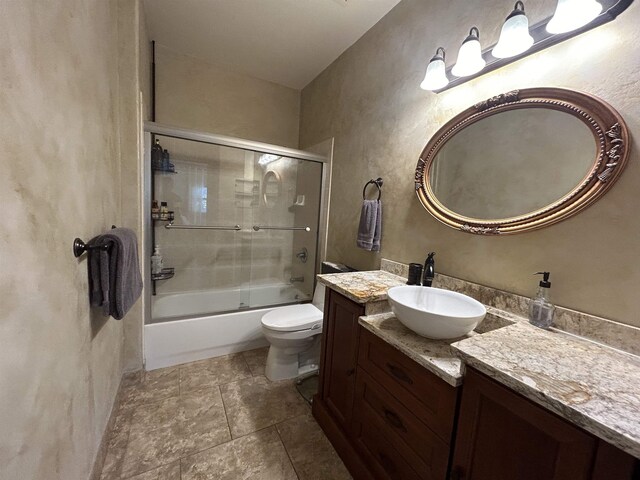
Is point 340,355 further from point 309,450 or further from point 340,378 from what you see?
point 309,450

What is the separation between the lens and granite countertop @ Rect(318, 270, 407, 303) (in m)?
1.16

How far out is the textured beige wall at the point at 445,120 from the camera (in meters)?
0.83

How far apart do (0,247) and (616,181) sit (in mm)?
1712

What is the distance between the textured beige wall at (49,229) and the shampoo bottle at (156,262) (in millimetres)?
855

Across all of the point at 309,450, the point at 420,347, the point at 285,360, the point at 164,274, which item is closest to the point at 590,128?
the point at 420,347

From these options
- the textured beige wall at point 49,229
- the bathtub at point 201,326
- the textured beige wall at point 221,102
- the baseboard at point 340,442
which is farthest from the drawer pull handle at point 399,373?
the textured beige wall at point 221,102

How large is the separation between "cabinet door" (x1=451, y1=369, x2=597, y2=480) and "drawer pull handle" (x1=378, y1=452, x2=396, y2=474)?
30 cm

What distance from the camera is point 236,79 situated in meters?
2.57

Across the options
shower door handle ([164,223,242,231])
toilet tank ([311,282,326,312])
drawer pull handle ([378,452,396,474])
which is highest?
shower door handle ([164,223,242,231])

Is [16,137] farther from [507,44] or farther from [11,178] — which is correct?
[507,44]

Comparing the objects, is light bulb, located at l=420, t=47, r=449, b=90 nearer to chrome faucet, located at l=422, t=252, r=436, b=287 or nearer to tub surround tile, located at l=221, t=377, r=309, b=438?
chrome faucet, located at l=422, t=252, r=436, b=287

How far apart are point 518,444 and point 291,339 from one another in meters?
1.29

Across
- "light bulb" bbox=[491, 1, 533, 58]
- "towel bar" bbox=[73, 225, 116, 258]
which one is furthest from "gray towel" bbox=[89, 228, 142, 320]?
"light bulb" bbox=[491, 1, 533, 58]

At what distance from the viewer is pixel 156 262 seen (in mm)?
1979
